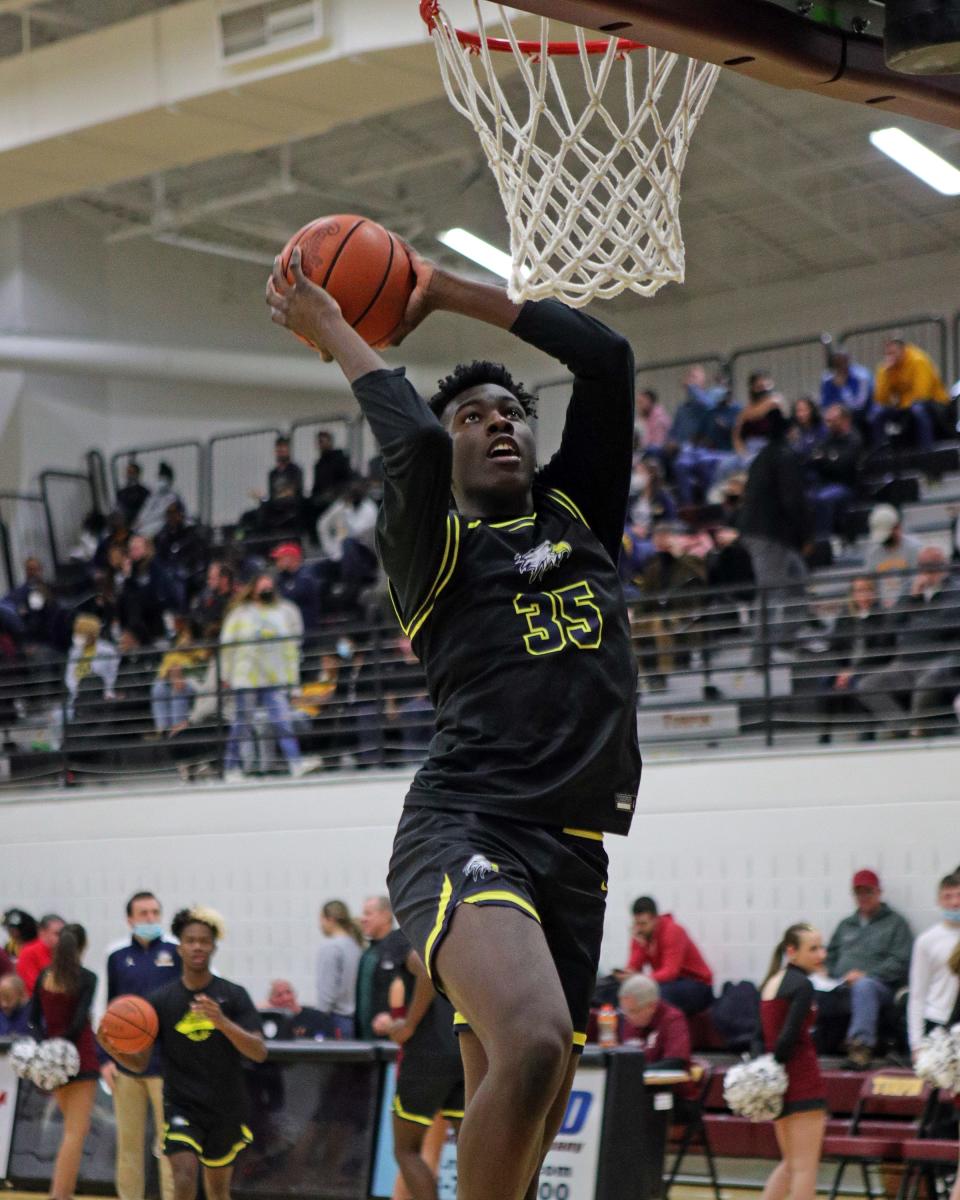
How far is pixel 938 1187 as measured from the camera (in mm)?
9641

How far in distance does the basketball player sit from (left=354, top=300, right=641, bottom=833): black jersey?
16.9 ft

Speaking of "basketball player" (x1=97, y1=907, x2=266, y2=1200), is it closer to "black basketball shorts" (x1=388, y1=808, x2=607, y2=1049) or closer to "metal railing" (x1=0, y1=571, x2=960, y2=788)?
"metal railing" (x1=0, y1=571, x2=960, y2=788)

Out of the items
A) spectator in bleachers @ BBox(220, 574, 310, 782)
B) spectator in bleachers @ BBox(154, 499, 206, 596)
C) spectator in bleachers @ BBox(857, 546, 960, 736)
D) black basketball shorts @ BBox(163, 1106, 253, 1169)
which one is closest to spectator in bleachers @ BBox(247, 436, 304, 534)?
spectator in bleachers @ BBox(154, 499, 206, 596)

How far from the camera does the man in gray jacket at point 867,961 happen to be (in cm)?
1050

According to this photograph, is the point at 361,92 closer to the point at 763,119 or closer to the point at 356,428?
the point at 763,119

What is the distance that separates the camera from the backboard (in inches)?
157

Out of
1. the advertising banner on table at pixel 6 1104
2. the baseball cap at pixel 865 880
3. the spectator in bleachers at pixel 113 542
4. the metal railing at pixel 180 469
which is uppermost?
the metal railing at pixel 180 469

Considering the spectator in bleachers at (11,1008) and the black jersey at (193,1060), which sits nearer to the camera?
the black jersey at (193,1060)

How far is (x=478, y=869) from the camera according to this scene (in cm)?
350

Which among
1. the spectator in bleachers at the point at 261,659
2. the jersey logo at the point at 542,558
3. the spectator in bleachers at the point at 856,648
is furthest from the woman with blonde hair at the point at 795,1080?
the spectator in bleachers at the point at 261,659

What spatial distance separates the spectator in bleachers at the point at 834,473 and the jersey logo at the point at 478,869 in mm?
11120

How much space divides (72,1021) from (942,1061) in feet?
15.1

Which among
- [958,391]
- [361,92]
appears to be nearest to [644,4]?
[361,92]

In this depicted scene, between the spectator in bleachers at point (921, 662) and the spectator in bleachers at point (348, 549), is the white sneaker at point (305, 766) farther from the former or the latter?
the spectator in bleachers at point (921, 662)
